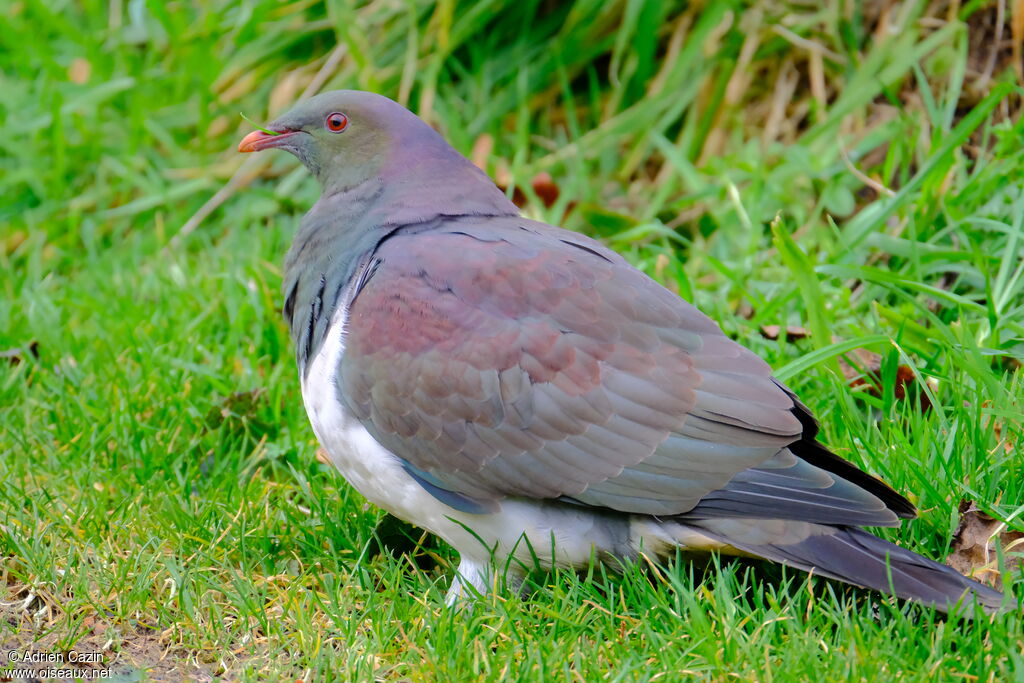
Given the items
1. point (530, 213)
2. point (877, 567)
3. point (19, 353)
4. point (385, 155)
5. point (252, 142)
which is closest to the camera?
point (877, 567)

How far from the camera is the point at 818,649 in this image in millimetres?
2535

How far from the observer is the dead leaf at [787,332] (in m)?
3.85

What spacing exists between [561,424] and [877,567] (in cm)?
76

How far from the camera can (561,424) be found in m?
2.82

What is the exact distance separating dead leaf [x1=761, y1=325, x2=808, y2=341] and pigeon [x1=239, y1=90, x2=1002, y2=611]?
93 cm

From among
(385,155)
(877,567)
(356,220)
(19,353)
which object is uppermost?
(385,155)

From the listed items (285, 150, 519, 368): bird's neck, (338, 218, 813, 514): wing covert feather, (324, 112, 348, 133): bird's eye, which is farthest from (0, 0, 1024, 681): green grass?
(324, 112, 348, 133): bird's eye

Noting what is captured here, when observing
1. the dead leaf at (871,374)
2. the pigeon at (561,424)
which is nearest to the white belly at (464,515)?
the pigeon at (561,424)

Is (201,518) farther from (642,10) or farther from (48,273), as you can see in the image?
(642,10)

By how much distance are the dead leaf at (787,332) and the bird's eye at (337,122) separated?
1489 mm

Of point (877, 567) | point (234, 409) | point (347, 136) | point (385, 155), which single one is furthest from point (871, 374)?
point (234, 409)

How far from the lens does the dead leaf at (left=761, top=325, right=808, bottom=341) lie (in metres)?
3.85

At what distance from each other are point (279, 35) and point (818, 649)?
13.7 ft

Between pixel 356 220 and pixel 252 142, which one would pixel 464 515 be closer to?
pixel 356 220
